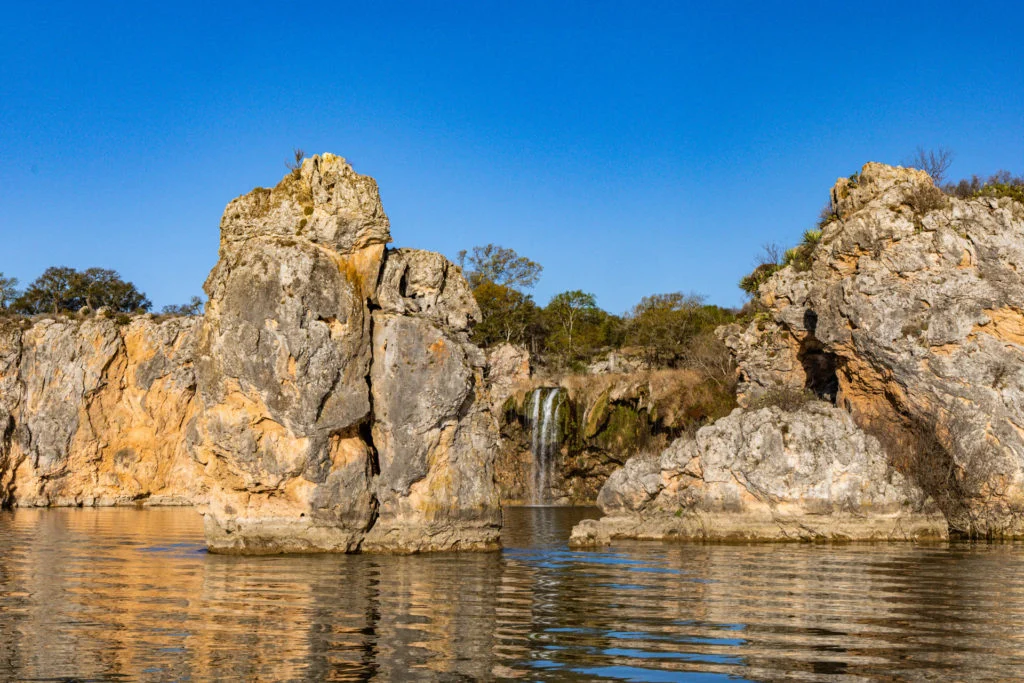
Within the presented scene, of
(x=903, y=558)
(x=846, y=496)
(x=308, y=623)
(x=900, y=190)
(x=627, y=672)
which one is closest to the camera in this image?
(x=627, y=672)

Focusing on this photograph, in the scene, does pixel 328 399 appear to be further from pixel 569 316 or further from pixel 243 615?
pixel 569 316

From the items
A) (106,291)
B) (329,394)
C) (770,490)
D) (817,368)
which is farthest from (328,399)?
(106,291)

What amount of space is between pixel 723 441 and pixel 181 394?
37.0m

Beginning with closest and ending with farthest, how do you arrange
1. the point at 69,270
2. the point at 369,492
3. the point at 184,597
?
the point at 184,597
the point at 369,492
the point at 69,270

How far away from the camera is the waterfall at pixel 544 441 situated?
52.3 meters

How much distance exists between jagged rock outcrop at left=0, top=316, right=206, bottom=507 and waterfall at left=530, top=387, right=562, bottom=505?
740 inches

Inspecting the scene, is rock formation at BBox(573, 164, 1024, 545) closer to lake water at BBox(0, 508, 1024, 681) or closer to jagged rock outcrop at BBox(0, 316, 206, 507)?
lake water at BBox(0, 508, 1024, 681)

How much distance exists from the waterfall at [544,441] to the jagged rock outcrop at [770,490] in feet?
71.7

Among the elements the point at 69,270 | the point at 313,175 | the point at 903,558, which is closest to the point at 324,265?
the point at 313,175

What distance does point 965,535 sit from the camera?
2884cm

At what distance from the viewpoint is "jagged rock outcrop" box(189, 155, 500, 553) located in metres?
24.1

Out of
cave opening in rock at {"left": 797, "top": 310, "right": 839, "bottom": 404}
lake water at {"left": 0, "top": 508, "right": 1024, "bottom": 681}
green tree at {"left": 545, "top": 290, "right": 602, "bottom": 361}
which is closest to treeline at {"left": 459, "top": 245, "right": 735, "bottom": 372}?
green tree at {"left": 545, "top": 290, "right": 602, "bottom": 361}

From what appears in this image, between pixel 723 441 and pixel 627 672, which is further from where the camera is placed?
pixel 723 441

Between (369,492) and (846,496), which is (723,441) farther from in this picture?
(369,492)
